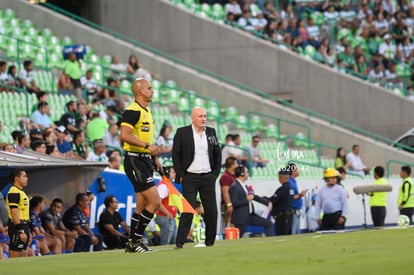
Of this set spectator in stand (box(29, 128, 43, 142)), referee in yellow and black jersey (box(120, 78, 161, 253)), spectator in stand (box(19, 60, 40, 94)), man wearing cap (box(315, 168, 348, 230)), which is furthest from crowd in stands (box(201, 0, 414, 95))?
referee in yellow and black jersey (box(120, 78, 161, 253))

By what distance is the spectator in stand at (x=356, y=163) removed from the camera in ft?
103

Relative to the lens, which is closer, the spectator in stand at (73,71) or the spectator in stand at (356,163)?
the spectator in stand at (73,71)

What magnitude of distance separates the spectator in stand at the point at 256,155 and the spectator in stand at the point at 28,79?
5329mm

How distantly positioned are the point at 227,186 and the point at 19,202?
20.0 feet

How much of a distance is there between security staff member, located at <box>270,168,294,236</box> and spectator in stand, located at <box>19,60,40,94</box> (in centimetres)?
655

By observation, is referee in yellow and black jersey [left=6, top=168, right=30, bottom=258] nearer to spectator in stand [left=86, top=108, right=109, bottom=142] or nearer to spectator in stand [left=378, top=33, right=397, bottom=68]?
spectator in stand [left=86, top=108, right=109, bottom=142]

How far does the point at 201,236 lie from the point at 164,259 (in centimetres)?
865

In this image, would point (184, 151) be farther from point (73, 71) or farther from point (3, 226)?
point (73, 71)

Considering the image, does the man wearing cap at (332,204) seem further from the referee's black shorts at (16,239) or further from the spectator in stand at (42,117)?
the referee's black shorts at (16,239)

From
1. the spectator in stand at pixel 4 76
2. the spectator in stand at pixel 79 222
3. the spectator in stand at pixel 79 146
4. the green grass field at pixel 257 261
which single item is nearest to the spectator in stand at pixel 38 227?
the spectator in stand at pixel 79 222

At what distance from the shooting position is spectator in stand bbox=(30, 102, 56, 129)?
25.2 metres

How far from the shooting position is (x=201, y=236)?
2173 centimetres

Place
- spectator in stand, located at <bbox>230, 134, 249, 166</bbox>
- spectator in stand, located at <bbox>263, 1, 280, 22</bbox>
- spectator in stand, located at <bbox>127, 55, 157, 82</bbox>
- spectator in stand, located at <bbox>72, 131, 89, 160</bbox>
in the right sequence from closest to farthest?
spectator in stand, located at <bbox>72, 131, 89, 160</bbox>, spectator in stand, located at <bbox>230, 134, 249, 166</bbox>, spectator in stand, located at <bbox>127, 55, 157, 82</bbox>, spectator in stand, located at <bbox>263, 1, 280, 22</bbox>

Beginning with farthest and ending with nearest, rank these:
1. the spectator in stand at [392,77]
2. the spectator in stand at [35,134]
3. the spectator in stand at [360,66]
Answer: the spectator in stand at [392,77]
the spectator in stand at [360,66]
the spectator in stand at [35,134]
